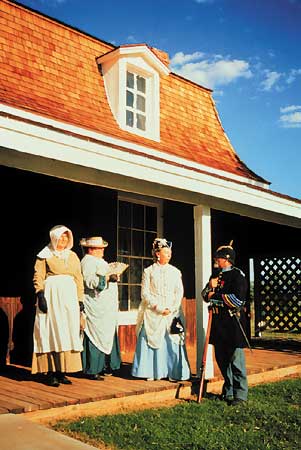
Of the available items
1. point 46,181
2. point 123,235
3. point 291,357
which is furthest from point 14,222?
point 291,357

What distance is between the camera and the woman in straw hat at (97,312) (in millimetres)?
5812

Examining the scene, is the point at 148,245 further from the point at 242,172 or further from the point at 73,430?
the point at 73,430

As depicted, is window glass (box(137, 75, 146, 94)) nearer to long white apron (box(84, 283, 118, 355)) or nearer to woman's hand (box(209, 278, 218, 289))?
long white apron (box(84, 283, 118, 355))

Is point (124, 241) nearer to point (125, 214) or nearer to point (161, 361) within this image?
point (125, 214)

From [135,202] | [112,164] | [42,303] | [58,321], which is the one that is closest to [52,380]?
[58,321]

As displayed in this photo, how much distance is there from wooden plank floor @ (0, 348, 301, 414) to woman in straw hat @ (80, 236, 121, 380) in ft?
0.71

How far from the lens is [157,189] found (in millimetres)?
5957

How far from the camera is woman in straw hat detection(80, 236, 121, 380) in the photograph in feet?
19.1

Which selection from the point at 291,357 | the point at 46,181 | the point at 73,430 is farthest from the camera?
the point at 291,357

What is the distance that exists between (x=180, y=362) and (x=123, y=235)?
9.91 ft

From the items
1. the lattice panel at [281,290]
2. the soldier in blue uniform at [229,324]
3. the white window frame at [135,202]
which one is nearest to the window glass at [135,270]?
the white window frame at [135,202]

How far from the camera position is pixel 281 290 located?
38.9 ft

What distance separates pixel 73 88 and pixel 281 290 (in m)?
6.75

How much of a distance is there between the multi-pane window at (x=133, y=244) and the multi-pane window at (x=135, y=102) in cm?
146
